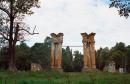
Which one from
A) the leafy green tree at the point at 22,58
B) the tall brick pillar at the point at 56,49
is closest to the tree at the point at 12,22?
the tall brick pillar at the point at 56,49

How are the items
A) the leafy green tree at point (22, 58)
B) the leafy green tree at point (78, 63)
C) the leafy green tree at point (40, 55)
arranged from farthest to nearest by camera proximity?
1. the leafy green tree at point (40, 55)
2. the leafy green tree at point (22, 58)
3. the leafy green tree at point (78, 63)

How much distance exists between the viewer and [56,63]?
114 feet

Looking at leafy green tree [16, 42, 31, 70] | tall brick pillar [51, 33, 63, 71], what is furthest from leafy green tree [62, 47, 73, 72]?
tall brick pillar [51, 33, 63, 71]

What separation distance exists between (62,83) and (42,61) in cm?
5049

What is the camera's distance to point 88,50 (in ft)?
114

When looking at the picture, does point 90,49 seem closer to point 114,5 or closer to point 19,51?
point 114,5

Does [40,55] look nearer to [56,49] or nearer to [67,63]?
[67,63]

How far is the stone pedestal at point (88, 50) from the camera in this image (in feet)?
113

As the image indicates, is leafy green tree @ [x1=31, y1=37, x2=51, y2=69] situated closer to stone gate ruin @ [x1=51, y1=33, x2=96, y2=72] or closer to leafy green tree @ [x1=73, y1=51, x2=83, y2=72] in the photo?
leafy green tree @ [x1=73, y1=51, x2=83, y2=72]

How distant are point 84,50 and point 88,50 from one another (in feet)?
1.15

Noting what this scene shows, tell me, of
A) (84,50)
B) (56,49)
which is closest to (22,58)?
(56,49)

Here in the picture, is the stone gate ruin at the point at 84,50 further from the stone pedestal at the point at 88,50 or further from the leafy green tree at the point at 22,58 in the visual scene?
the leafy green tree at the point at 22,58

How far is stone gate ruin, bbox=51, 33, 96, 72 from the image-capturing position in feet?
112

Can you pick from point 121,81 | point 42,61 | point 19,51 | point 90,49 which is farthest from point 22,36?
point 42,61
